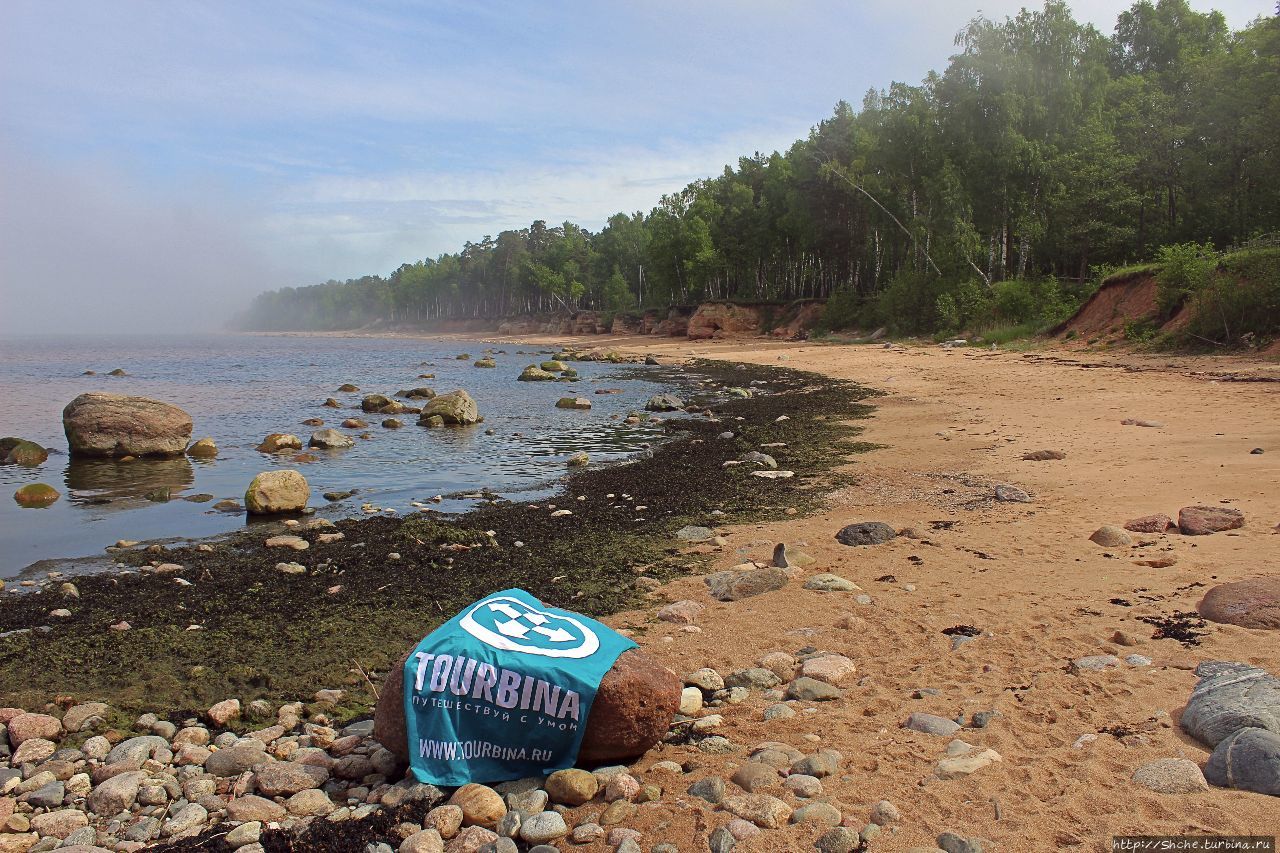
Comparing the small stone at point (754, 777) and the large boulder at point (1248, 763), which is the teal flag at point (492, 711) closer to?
the small stone at point (754, 777)

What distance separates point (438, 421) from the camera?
21859mm

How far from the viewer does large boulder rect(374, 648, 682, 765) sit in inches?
163

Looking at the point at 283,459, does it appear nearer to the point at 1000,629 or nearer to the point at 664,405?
the point at 664,405

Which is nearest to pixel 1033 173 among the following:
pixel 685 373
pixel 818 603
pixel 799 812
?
pixel 685 373

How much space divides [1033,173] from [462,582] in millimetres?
43285

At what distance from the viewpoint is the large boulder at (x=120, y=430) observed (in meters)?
16.8

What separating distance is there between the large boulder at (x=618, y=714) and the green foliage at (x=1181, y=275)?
28922mm

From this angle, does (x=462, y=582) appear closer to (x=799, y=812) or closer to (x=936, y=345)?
(x=799, y=812)

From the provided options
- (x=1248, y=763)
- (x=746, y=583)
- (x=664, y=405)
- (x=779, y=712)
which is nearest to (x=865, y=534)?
(x=746, y=583)

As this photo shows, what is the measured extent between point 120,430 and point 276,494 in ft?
26.8

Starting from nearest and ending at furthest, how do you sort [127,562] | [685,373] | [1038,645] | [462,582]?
[1038,645] < [462,582] < [127,562] < [685,373]

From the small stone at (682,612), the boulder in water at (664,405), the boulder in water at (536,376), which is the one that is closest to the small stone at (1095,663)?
the small stone at (682,612)

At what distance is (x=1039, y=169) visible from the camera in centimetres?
4150

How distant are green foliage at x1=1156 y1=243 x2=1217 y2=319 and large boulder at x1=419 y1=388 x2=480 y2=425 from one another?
2370 cm
